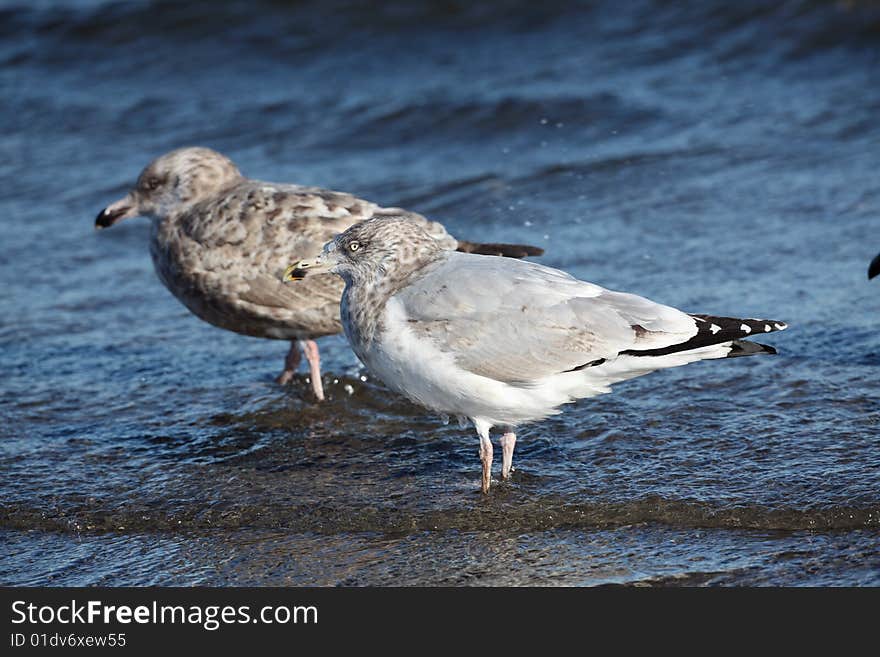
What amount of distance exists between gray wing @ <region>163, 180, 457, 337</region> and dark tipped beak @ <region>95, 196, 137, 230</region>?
26.5 inches

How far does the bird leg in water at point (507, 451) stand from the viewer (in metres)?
5.70

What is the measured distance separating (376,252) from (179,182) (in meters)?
2.28

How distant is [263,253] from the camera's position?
22.2 feet

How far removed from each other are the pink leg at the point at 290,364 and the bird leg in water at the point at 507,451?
201cm

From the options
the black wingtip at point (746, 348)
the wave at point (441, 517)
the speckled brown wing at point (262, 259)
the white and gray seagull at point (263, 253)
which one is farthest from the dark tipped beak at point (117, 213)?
the black wingtip at point (746, 348)

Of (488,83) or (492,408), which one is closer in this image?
(492,408)

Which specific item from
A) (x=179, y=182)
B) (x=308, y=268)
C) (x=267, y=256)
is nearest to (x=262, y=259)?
(x=267, y=256)

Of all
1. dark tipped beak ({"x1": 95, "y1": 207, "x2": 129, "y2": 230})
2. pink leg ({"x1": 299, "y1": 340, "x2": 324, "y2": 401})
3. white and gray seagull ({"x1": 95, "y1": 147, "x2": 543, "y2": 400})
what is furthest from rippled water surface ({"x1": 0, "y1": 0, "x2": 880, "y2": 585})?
dark tipped beak ({"x1": 95, "y1": 207, "x2": 129, "y2": 230})

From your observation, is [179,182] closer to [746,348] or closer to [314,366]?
[314,366]

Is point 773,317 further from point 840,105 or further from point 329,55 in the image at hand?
point 329,55

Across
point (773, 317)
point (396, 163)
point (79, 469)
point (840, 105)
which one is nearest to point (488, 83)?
point (396, 163)

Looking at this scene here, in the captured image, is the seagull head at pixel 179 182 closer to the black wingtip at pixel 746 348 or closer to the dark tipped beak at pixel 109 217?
the dark tipped beak at pixel 109 217

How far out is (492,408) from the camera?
5.31m
